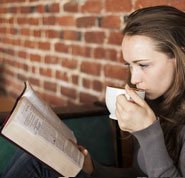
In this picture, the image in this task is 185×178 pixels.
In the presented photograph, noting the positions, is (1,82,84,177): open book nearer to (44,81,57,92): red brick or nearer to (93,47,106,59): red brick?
(93,47,106,59): red brick

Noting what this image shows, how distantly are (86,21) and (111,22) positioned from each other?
7.5 inches

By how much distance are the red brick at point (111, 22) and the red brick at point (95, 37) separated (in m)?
0.04

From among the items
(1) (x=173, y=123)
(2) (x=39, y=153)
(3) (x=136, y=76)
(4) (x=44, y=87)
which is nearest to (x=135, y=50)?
(3) (x=136, y=76)

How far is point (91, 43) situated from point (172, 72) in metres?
0.74

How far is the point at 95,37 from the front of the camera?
167 cm

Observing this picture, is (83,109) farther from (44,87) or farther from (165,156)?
(44,87)

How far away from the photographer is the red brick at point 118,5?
146 cm

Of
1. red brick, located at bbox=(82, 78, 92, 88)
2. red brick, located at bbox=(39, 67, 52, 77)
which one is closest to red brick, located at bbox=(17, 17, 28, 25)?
red brick, located at bbox=(39, 67, 52, 77)

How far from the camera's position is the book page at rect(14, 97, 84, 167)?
0.85 m

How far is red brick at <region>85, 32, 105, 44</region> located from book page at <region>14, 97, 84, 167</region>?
0.73m

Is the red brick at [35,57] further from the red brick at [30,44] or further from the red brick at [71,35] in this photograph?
the red brick at [71,35]

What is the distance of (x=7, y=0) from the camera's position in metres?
2.45

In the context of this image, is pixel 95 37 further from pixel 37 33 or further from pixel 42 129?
pixel 42 129

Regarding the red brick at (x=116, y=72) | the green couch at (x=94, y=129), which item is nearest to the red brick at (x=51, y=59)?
the red brick at (x=116, y=72)
